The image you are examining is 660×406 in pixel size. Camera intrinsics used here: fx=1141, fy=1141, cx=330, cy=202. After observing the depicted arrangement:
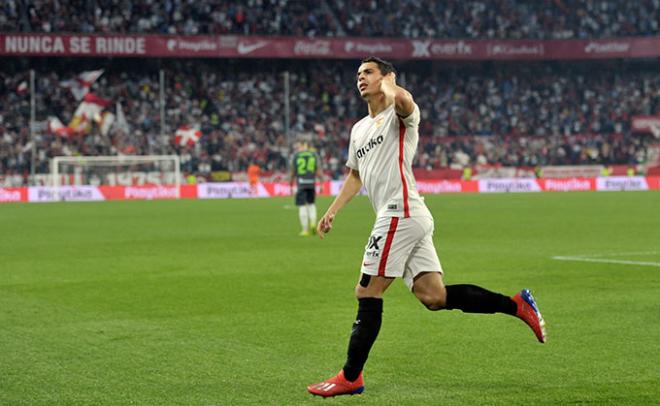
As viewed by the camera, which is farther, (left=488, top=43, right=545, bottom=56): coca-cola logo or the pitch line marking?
(left=488, top=43, right=545, bottom=56): coca-cola logo

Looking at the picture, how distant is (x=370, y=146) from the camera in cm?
722

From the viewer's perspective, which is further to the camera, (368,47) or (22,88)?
(368,47)

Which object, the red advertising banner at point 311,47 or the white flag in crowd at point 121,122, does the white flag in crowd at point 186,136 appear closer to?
the white flag in crowd at point 121,122

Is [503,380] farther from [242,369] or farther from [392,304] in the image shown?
[392,304]

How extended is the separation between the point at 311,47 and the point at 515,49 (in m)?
11.0

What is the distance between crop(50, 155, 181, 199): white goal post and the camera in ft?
146

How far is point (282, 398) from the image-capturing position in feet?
22.6

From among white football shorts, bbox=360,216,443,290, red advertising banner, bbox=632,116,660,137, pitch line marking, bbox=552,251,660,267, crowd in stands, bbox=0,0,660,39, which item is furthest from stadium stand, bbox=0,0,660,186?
white football shorts, bbox=360,216,443,290

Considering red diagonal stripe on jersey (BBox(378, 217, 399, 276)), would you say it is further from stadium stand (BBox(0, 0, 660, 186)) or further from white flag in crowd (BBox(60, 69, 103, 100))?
white flag in crowd (BBox(60, 69, 103, 100))

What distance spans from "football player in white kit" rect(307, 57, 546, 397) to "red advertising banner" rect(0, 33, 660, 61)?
44018mm

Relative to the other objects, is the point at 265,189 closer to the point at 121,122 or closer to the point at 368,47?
the point at 121,122

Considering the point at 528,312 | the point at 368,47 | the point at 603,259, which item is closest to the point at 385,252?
the point at 528,312

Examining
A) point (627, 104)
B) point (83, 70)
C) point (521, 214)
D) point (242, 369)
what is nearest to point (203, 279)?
point (242, 369)

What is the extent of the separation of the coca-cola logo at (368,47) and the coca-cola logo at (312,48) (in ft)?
3.56
